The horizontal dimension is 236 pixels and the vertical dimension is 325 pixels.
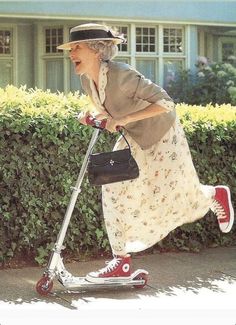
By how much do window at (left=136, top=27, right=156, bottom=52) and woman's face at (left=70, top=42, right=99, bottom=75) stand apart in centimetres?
1083

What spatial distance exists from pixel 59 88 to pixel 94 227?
31.1 ft

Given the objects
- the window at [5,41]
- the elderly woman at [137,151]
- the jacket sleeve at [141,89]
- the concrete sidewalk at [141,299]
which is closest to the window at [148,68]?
the window at [5,41]

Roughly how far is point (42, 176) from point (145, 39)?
1030 centimetres

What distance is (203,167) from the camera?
6699 mm

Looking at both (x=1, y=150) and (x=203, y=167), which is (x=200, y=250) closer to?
(x=203, y=167)

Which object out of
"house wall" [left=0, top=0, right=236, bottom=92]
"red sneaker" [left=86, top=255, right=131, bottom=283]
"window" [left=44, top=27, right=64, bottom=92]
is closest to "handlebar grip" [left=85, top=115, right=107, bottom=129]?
"red sneaker" [left=86, top=255, right=131, bottom=283]

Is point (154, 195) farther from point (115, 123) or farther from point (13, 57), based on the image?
point (13, 57)

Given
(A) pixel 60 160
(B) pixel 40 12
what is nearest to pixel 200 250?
(A) pixel 60 160

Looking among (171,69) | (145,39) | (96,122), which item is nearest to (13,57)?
(145,39)

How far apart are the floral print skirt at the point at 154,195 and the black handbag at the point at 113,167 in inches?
7.4

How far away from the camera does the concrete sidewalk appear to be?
15.1ft

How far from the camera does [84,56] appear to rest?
4.87m

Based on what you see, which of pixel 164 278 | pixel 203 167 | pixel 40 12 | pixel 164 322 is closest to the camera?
pixel 164 322

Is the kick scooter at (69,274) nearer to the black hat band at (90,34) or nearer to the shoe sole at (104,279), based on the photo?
the shoe sole at (104,279)
